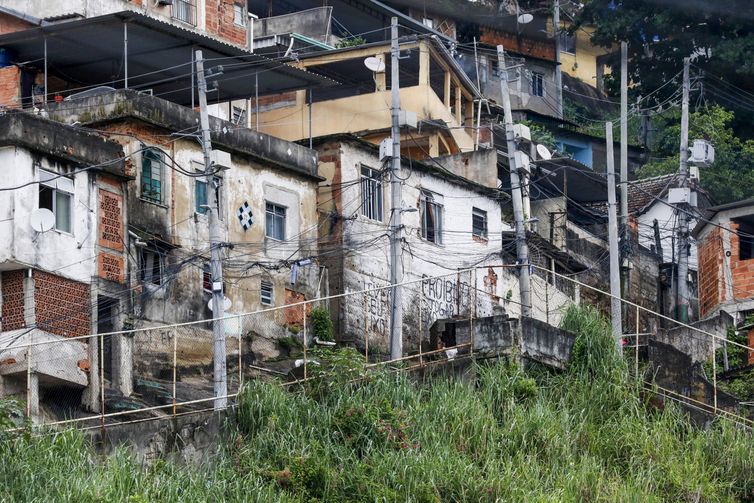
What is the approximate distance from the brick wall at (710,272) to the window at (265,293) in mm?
12698

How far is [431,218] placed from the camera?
4275cm

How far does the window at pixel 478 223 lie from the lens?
43.8 meters

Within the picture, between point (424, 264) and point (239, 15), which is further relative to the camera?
point (239, 15)

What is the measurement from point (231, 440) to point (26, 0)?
16.4 meters

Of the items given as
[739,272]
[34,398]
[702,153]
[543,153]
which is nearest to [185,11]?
[543,153]

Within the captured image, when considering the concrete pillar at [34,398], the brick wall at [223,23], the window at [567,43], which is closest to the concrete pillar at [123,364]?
the concrete pillar at [34,398]

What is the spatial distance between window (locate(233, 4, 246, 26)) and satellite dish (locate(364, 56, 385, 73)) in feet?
→ 13.3

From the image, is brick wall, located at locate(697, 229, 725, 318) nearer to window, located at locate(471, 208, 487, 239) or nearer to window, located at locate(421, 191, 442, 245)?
window, located at locate(471, 208, 487, 239)

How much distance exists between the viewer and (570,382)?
34.0 meters

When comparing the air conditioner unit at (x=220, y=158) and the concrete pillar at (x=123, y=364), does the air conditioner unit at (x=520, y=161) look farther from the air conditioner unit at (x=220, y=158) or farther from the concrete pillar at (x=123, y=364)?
the concrete pillar at (x=123, y=364)

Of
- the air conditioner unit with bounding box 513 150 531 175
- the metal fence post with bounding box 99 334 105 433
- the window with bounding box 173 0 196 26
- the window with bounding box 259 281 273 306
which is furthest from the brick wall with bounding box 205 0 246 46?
the metal fence post with bounding box 99 334 105 433

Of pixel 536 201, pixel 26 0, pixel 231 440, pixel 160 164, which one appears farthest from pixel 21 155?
pixel 536 201

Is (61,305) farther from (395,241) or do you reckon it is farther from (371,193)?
(371,193)

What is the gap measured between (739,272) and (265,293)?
13.2 m
